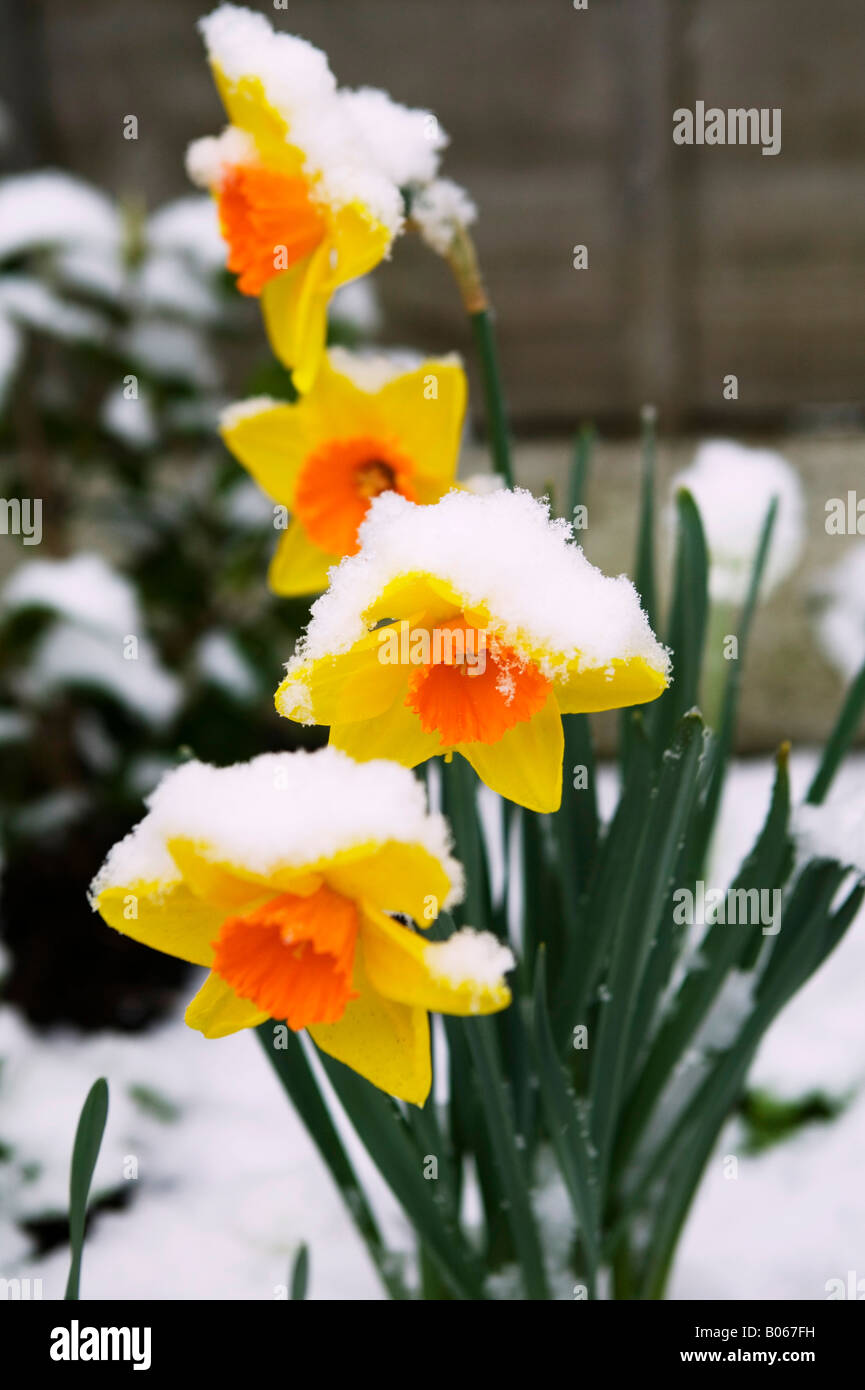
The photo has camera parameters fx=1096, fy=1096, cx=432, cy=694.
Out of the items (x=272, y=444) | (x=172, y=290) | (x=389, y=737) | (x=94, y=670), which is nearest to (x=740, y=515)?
(x=272, y=444)

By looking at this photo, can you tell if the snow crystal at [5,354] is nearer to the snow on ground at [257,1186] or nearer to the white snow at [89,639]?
the white snow at [89,639]

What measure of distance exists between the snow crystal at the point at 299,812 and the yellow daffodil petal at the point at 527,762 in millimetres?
51

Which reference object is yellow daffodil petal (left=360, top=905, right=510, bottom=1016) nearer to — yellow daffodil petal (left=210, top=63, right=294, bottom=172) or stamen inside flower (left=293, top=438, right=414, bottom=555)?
stamen inside flower (left=293, top=438, right=414, bottom=555)

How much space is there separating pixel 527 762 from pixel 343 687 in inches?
3.1

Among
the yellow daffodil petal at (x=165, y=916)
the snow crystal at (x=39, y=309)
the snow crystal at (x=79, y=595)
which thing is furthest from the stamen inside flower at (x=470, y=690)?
the snow crystal at (x=39, y=309)

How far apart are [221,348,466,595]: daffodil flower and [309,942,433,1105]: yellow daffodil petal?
25 centimetres

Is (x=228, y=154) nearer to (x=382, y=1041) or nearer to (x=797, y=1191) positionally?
(x=382, y=1041)

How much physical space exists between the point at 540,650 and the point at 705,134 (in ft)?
5.53

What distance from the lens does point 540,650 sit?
37 centimetres

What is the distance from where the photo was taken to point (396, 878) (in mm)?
377

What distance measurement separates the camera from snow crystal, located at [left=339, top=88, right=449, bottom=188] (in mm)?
548

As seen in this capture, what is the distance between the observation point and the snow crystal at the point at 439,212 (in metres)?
0.57

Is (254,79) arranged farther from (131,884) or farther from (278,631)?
(278,631)
